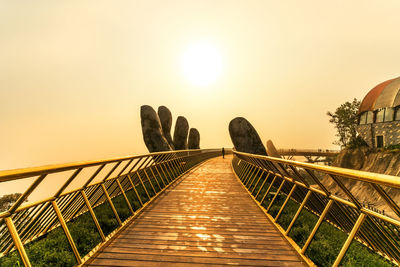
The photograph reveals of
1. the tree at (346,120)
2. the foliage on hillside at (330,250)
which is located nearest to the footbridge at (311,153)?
the tree at (346,120)

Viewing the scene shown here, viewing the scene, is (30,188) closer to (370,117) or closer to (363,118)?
(370,117)

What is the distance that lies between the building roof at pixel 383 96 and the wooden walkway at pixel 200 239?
3431cm

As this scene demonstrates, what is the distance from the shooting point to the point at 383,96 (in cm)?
3125

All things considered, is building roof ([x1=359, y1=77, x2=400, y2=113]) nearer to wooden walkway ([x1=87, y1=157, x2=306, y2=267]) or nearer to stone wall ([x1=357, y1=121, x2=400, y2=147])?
stone wall ([x1=357, y1=121, x2=400, y2=147])

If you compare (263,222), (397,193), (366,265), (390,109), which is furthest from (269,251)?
(390,109)

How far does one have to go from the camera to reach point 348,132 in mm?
44906

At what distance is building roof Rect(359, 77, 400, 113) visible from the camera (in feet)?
96.1

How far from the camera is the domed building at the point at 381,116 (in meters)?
28.1

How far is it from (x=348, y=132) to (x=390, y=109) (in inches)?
663

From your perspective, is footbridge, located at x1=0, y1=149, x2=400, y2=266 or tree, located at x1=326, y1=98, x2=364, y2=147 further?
tree, located at x1=326, y1=98, x2=364, y2=147

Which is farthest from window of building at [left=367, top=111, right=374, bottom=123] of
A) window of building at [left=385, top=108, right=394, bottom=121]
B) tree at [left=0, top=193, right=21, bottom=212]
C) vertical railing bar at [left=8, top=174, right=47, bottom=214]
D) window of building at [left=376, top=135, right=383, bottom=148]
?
tree at [left=0, top=193, right=21, bottom=212]

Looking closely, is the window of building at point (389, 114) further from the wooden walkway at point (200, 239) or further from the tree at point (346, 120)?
the wooden walkway at point (200, 239)

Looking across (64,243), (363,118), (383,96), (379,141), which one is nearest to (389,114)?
(383,96)

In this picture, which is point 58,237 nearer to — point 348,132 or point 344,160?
point 344,160
